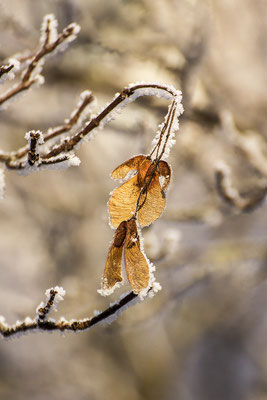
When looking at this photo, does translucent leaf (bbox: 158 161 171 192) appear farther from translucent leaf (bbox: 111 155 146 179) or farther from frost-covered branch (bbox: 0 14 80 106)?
frost-covered branch (bbox: 0 14 80 106)

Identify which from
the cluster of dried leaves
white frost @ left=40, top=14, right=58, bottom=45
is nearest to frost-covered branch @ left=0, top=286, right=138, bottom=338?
the cluster of dried leaves

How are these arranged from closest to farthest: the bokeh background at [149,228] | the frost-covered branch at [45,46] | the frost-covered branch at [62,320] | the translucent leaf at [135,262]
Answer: the translucent leaf at [135,262] → the frost-covered branch at [62,320] → the frost-covered branch at [45,46] → the bokeh background at [149,228]

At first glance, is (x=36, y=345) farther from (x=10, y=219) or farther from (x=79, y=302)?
(x=79, y=302)

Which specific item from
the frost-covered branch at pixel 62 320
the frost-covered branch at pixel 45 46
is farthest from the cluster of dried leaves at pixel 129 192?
the frost-covered branch at pixel 45 46

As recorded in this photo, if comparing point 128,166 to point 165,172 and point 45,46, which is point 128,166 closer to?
point 165,172

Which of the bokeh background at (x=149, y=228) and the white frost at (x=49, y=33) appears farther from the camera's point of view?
the bokeh background at (x=149, y=228)

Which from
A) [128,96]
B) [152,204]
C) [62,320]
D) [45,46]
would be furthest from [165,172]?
[45,46]

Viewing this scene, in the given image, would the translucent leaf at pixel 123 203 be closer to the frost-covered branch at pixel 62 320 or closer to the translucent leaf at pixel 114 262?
the translucent leaf at pixel 114 262

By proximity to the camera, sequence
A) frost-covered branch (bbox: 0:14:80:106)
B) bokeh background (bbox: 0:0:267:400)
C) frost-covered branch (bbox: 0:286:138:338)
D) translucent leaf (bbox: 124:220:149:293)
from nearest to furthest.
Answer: translucent leaf (bbox: 124:220:149:293) < frost-covered branch (bbox: 0:286:138:338) < frost-covered branch (bbox: 0:14:80:106) < bokeh background (bbox: 0:0:267:400)
